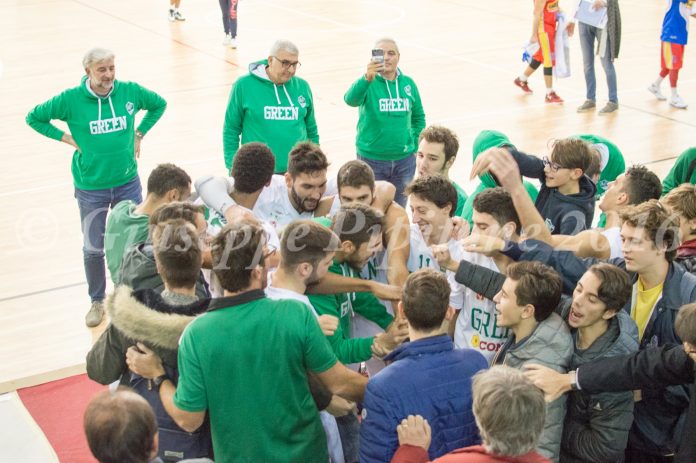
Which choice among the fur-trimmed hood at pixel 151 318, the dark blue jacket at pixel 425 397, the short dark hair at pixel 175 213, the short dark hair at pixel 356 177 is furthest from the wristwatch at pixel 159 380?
the short dark hair at pixel 356 177

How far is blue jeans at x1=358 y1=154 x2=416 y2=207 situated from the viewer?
319 inches

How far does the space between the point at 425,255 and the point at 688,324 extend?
1776 millimetres

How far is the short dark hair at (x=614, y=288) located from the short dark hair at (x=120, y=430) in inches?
84.2

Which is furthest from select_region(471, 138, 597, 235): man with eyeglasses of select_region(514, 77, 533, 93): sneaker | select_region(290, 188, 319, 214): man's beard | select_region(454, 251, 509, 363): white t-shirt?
select_region(514, 77, 533, 93): sneaker

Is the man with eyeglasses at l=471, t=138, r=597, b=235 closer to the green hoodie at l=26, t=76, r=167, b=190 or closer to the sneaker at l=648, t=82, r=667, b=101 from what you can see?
the green hoodie at l=26, t=76, r=167, b=190

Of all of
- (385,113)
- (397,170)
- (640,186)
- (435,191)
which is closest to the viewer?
(435,191)

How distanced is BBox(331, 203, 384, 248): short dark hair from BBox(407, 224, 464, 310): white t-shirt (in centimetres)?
49

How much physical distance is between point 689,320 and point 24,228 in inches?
274

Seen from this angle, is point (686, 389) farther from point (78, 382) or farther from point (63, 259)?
point (63, 259)

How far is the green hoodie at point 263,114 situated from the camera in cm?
735

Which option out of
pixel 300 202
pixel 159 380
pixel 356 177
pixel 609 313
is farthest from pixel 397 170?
pixel 159 380

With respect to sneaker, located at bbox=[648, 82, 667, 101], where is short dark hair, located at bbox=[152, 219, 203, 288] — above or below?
above

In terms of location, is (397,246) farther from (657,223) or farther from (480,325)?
(657,223)

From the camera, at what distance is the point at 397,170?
8156mm
